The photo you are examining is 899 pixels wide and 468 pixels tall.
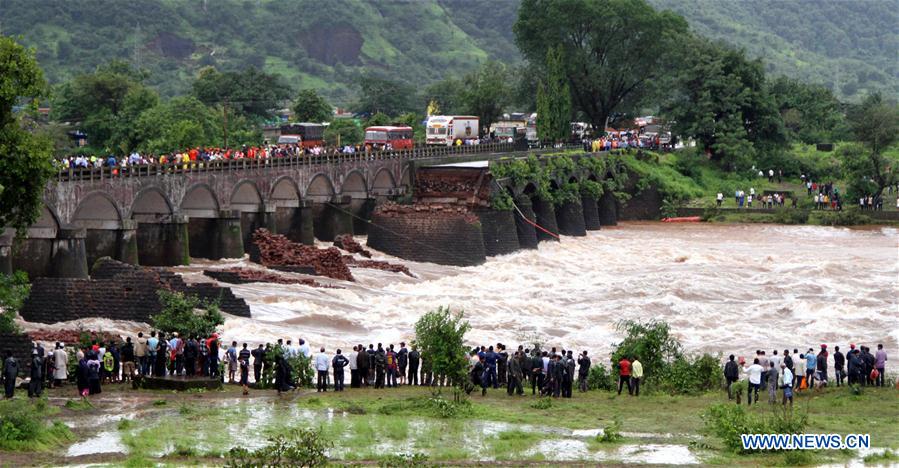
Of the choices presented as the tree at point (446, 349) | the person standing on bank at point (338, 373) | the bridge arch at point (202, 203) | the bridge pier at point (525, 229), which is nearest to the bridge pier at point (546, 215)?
the bridge pier at point (525, 229)

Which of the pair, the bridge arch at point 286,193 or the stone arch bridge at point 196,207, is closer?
the stone arch bridge at point 196,207

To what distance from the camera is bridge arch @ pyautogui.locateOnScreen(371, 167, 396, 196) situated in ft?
249

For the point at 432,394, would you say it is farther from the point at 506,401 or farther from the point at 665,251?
the point at 665,251

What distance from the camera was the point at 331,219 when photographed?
71.8 meters

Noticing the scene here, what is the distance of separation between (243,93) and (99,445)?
4339 inches

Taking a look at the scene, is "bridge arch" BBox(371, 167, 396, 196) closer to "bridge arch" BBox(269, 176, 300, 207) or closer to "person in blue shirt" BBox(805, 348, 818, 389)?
"bridge arch" BBox(269, 176, 300, 207)

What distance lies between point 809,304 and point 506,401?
75.4ft

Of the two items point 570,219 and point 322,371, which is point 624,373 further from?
point 570,219

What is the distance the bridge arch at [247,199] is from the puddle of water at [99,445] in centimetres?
3760

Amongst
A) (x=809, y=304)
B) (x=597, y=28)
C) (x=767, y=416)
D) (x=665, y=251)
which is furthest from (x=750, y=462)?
(x=597, y=28)

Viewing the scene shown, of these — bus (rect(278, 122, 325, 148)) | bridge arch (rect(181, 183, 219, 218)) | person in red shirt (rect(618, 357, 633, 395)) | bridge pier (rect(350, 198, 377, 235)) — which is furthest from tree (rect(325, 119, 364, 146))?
person in red shirt (rect(618, 357, 633, 395))

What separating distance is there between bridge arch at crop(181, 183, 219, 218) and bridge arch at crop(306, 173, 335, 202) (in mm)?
9531

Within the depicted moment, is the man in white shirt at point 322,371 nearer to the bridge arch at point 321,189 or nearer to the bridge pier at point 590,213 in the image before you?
the bridge arch at point 321,189

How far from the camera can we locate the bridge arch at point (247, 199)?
64.8 metres
